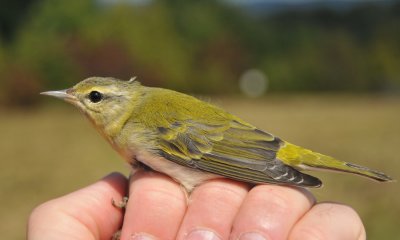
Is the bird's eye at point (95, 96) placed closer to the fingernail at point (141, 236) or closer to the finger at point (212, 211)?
the finger at point (212, 211)

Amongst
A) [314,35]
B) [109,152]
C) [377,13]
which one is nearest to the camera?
[109,152]

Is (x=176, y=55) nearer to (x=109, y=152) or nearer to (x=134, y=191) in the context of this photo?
(x=109, y=152)

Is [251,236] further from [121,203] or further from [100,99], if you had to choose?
[100,99]

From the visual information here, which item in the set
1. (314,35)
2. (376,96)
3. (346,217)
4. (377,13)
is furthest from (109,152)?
(377,13)

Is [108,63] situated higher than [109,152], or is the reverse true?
[108,63]

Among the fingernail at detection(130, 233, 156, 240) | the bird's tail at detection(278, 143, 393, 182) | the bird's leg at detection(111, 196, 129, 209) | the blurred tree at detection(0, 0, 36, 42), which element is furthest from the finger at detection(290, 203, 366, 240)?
the blurred tree at detection(0, 0, 36, 42)

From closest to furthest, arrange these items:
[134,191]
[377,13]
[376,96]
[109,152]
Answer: [134,191] < [109,152] < [376,96] < [377,13]

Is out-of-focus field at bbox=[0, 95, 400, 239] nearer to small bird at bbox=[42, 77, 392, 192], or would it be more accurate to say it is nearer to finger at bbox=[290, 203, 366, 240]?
small bird at bbox=[42, 77, 392, 192]
